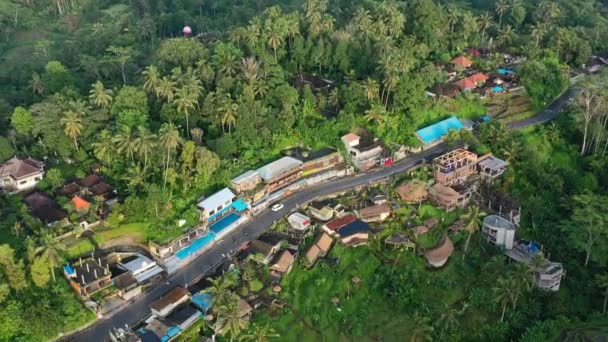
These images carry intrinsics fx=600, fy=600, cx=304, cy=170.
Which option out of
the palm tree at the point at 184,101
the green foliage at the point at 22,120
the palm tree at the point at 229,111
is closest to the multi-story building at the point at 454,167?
the palm tree at the point at 229,111

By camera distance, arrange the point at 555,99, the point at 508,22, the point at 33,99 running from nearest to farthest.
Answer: the point at 33,99 < the point at 555,99 < the point at 508,22

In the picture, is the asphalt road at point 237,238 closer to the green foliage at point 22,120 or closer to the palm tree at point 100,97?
→ the palm tree at point 100,97

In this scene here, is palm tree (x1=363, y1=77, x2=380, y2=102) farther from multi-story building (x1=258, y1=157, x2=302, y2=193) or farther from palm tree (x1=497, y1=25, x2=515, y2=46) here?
palm tree (x1=497, y1=25, x2=515, y2=46)

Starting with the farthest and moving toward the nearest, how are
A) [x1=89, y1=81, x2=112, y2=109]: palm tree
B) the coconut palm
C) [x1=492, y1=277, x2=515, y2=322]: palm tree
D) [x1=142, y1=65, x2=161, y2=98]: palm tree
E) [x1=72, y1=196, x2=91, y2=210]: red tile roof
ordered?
[x1=142, y1=65, x2=161, y2=98]: palm tree, [x1=89, y1=81, x2=112, y2=109]: palm tree, the coconut palm, [x1=72, y1=196, x2=91, y2=210]: red tile roof, [x1=492, y1=277, x2=515, y2=322]: palm tree

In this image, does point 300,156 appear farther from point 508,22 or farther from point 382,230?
point 508,22

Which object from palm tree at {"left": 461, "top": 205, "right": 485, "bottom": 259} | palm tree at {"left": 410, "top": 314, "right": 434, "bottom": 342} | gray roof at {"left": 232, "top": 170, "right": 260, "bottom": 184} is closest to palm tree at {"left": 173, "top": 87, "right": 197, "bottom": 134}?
gray roof at {"left": 232, "top": 170, "right": 260, "bottom": 184}

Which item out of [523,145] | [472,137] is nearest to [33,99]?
[472,137]

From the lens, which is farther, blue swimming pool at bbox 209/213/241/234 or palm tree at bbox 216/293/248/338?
blue swimming pool at bbox 209/213/241/234

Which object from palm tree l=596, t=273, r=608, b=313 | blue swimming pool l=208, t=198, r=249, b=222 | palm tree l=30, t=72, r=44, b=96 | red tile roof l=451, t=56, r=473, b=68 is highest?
palm tree l=30, t=72, r=44, b=96
